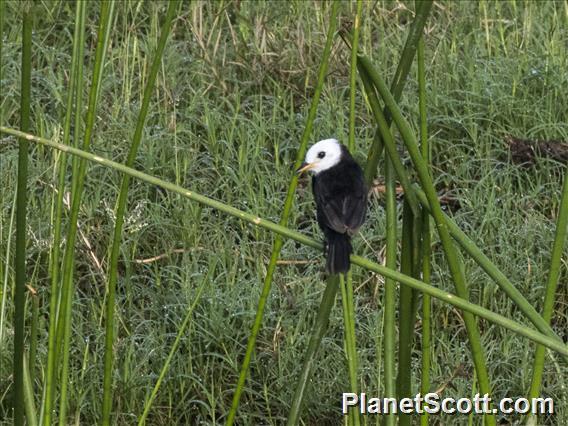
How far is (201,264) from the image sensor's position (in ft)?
14.7

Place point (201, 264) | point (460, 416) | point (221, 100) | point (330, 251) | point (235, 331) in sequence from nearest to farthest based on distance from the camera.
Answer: point (330, 251), point (460, 416), point (235, 331), point (201, 264), point (221, 100)

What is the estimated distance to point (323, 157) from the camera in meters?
3.16

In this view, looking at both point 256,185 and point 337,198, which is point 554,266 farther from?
point 256,185

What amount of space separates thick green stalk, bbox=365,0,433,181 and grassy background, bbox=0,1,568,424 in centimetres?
129

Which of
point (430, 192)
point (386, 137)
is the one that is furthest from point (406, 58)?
point (430, 192)

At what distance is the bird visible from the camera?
2605mm

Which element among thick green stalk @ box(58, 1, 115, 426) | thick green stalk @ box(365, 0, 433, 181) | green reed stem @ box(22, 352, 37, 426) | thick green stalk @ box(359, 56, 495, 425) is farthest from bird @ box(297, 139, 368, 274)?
green reed stem @ box(22, 352, 37, 426)

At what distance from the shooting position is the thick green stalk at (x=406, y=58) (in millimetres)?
2199

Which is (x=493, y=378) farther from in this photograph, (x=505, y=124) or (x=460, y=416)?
(x=505, y=124)

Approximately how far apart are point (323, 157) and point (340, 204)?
35 cm

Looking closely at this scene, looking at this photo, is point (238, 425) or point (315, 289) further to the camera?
point (315, 289)

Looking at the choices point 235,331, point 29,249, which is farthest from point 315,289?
point 29,249

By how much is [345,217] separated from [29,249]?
194 cm

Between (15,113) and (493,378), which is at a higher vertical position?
(15,113)
